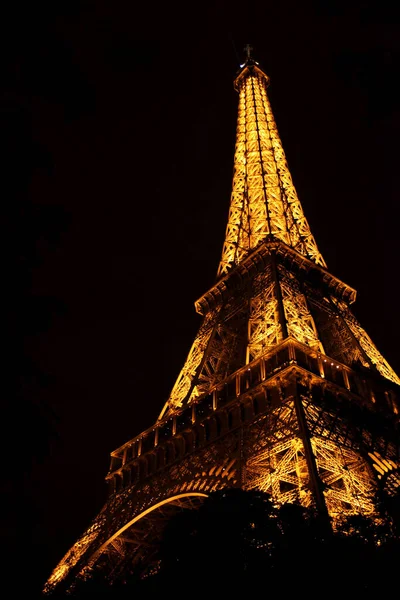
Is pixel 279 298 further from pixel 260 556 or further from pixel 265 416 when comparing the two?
pixel 260 556

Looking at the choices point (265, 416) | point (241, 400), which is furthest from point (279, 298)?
point (265, 416)

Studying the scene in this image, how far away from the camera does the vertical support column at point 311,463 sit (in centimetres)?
1386

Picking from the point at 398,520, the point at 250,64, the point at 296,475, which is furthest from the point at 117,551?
the point at 250,64

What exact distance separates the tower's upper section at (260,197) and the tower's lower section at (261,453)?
11704 millimetres

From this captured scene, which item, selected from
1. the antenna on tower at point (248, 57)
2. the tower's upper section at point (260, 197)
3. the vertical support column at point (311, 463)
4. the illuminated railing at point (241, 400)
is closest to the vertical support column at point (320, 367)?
the illuminated railing at point (241, 400)

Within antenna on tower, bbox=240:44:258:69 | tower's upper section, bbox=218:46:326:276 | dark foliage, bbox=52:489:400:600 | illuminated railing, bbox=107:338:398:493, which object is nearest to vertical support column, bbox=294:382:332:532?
dark foliage, bbox=52:489:400:600

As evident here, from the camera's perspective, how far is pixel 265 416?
19078mm

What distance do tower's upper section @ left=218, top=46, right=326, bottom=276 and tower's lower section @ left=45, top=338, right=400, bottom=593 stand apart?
461 inches

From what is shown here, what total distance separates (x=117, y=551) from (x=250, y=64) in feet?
133

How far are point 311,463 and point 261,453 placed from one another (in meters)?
2.39

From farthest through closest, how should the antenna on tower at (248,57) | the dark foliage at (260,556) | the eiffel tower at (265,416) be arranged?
the antenna on tower at (248,57)
the eiffel tower at (265,416)
the dark foliage at (260,556)

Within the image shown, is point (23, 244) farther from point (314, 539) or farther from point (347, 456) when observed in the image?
point (347, 456)

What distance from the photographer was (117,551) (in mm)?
22938

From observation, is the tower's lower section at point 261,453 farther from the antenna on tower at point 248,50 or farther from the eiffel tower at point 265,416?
the antenna on tower at point 248,50
